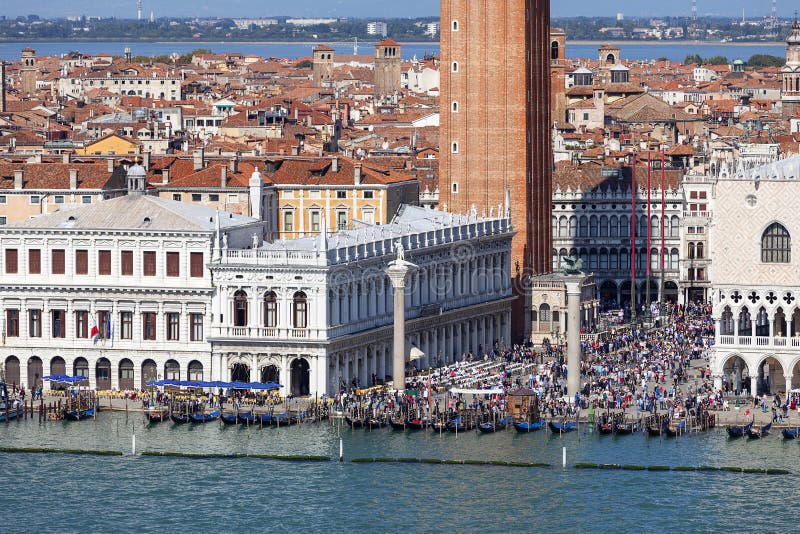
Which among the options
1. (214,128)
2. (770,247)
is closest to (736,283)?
(770,247)

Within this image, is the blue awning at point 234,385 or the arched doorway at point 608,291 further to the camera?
the arched doorway at point 608,291

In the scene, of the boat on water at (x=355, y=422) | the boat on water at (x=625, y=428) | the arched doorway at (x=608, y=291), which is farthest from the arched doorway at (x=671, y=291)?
the boat on water at (x=355, y=422)

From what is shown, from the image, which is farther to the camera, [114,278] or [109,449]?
[114,278]

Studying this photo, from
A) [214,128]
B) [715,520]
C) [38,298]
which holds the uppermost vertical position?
[214,128]

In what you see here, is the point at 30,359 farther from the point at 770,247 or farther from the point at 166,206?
the point at 770,247

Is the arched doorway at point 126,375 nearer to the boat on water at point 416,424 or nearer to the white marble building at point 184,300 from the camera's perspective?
the white marble building at point 184,300

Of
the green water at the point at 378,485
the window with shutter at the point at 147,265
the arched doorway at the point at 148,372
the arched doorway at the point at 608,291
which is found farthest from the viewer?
the arched doorway at the point at 608,291

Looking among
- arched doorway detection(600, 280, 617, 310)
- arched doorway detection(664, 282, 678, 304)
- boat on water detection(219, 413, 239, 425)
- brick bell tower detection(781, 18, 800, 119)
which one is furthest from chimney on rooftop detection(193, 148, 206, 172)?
brick bell tower detection(781, 18, 800, 119)
